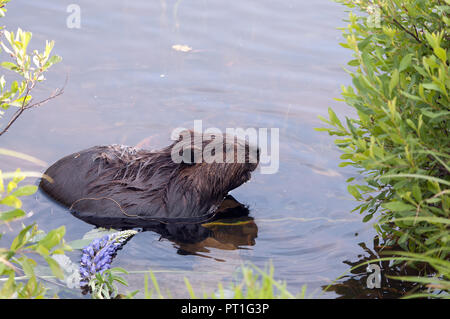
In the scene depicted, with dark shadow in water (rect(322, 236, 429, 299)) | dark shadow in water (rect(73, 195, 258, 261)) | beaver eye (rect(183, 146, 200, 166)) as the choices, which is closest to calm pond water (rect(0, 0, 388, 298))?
dark shadow in water (rect(73, 195, 258, 261))

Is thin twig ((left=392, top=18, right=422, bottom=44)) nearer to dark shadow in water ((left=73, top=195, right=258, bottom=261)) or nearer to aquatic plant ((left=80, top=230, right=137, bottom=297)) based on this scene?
dark shadow in water ((left=73, top=195, right=258, bottom=261))

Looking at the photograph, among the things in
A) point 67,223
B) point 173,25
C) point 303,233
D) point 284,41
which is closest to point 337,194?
point 303,233

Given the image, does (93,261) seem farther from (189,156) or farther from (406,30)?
(406,30)

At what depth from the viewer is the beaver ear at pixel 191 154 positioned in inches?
196

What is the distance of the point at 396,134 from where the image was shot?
10.1 feet

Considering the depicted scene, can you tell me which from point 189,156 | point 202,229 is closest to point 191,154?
point 189,156

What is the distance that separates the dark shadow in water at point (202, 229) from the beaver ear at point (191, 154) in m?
0.54

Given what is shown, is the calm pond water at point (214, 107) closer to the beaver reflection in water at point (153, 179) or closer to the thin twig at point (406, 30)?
the beaver reflection in water at point (153, 179)

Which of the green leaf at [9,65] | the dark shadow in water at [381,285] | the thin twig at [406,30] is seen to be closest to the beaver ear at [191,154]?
the dark shadow in water at [381,285]

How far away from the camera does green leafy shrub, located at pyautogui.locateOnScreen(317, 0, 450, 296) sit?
3.04 m

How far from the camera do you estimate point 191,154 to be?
503 cm

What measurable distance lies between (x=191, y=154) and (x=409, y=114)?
2.06 metres
